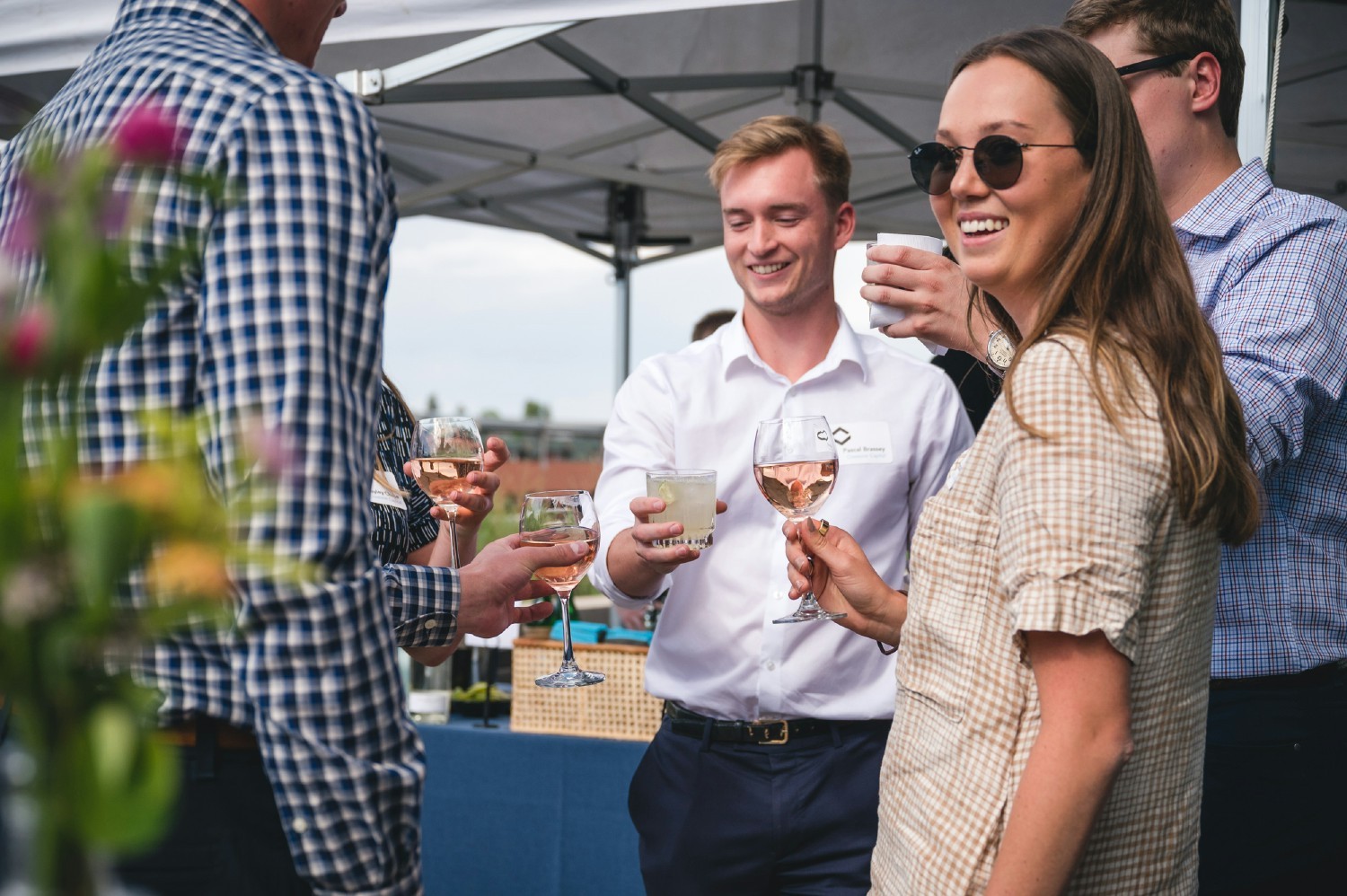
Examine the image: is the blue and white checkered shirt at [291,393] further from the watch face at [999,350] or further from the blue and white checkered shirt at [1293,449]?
the blue and white checkered shirt at [1293,449]

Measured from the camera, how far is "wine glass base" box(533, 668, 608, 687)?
2.02 m

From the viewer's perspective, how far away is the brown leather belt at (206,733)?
46.9 inches

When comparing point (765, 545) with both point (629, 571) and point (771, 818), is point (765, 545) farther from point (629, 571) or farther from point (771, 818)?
point (771, 818)

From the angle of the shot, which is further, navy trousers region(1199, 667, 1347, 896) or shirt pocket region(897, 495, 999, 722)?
navy trousers region(1199, 667, 1347, 896)

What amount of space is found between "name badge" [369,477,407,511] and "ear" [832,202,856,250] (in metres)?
1.24

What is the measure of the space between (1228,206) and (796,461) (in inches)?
33.3

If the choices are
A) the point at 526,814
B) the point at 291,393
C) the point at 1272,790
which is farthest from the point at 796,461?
the point at 526,814

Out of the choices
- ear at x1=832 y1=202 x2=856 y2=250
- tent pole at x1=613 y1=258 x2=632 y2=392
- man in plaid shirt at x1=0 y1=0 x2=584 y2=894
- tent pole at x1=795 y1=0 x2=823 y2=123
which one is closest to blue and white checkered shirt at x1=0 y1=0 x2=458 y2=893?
man in plaid shirt at x1=0 y1=0 x2=584 y2=894

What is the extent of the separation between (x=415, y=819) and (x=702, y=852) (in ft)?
4.10

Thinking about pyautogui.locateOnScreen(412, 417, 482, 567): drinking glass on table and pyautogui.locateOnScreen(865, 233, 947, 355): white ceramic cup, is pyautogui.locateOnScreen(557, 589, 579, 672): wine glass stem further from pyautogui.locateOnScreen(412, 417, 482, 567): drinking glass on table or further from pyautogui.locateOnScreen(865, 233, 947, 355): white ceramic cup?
pyautogui.locateOnScreen(865, 233, 947, 355): white ceramic cup

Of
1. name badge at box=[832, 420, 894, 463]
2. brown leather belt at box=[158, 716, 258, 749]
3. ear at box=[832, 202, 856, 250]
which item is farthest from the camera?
ear at box=[832, 202, 856, 250]

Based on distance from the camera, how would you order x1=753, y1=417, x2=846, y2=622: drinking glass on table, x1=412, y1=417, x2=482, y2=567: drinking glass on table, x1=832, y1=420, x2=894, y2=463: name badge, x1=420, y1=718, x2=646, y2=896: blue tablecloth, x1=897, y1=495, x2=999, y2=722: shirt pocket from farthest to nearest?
x1=420, y1=718, x2=646, y2=896: blue tablecloth < x1=832, y1=420, x2=894, y2=463: name badge < x1=412, y1=417, x2=482, y2=567: drinking glass on table < x1=753, y1=417, x2=846, y2=622: drinking glass on table < x1=897, y1=495, x2=999, y2=722: shirt pocket

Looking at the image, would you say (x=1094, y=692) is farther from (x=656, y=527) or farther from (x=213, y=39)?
(x=213, y=39)

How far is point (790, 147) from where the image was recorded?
2688 millimetres
